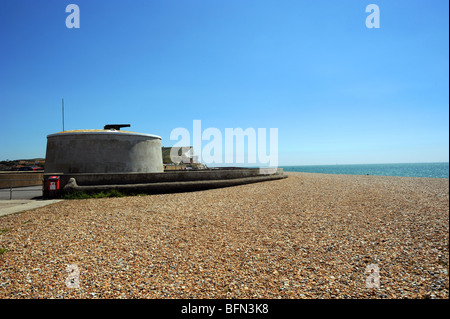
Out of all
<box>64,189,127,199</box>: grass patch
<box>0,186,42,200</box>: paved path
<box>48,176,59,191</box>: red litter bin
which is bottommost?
<box>0,186,42,200</box>: paved path

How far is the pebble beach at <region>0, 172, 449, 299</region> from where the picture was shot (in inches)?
174

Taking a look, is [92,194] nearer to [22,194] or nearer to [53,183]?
[53,183]

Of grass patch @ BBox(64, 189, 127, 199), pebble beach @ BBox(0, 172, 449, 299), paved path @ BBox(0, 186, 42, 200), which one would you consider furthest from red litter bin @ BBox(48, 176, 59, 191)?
pebble beach @ BBox(0, 172, 449, 299)

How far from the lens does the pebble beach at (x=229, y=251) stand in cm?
441

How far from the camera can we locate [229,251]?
6.08 metres

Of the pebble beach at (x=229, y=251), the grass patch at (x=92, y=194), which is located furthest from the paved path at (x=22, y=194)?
the pebble beach at (x=229, y=251)

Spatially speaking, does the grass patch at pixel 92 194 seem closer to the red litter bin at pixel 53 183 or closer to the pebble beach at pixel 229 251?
the red litter bin at pixel 53 183

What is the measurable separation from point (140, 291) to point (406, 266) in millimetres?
5046

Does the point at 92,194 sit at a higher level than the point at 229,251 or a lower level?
higher

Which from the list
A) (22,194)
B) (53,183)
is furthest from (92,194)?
(22,194)

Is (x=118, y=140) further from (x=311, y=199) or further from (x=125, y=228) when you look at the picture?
(x=311, y=199)

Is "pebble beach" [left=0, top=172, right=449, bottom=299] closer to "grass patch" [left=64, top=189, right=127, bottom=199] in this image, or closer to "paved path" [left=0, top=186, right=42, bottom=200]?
"grass patch" [left=64, top=189, right=127, bottom=199]
